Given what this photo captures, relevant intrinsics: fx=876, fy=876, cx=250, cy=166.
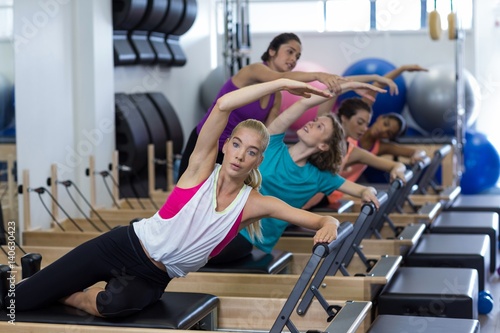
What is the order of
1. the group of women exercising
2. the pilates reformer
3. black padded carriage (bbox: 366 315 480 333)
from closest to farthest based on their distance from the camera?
the group of women exercising < black padded carriage (bbox: 366 315 480 333) < the pilates reformer

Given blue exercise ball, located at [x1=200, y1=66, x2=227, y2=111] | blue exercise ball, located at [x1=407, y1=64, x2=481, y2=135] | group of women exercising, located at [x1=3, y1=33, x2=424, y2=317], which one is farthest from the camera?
blue exercise ball, located at [x1=407, y1=64, x2=481, y2=135]

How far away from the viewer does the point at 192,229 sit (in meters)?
2.71

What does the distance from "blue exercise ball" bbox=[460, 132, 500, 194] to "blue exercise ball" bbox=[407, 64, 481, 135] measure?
23 cm

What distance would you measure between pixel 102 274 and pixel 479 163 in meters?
5.94

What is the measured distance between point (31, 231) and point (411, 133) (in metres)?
4.86

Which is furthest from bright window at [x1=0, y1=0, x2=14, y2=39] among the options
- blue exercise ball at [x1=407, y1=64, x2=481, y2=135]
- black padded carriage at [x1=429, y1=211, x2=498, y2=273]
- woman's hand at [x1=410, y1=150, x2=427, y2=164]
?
blue exercise ball at [x1=407, y1=64, x2=481, y2=135]

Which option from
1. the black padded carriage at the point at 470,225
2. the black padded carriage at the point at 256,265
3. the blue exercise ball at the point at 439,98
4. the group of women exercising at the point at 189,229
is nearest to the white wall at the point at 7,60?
the black padded carriage at the point at 256,265

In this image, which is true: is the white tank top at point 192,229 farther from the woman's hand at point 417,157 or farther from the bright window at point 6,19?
the woman's hand at point 417,157

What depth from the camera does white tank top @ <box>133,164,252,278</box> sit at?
271cm

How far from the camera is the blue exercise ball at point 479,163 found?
8.10 metres

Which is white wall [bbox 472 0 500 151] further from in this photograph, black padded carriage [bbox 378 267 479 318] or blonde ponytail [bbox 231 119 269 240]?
blonde ponytail [bbox 231 119 269 240]

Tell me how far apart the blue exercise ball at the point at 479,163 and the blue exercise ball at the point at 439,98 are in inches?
9.1

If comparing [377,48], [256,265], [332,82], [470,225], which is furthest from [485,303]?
[377,48]

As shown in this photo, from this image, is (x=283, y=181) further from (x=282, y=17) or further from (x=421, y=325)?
(x=282, y=17)
